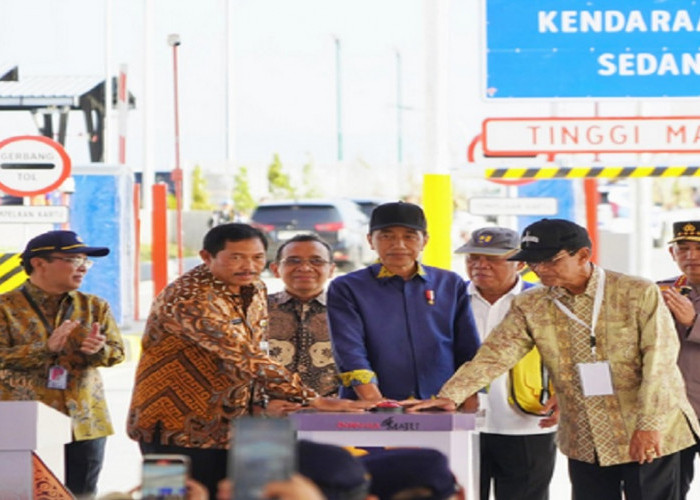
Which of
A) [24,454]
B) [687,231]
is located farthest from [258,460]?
[687,231]

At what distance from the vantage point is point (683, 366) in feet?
21.3

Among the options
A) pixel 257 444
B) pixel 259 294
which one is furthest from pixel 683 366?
pixel 257 444

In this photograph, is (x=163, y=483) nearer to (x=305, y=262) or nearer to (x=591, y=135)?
(x=305, y=262)

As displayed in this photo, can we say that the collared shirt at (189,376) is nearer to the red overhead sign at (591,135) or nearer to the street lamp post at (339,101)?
the red overhead sign at (591,135)

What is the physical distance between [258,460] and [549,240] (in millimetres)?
2824

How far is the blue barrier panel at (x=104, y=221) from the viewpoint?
618 inches

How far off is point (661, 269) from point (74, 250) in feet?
65.3

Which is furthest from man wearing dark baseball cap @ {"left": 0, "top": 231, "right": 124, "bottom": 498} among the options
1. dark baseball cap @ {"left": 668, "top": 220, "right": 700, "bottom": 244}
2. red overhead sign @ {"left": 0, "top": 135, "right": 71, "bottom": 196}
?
red overhead sign @ {"left": 0, "top": 135, "right": 71, "bottom": 196}

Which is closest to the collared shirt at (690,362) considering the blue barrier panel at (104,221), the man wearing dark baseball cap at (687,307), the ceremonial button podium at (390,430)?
the man wearing dark baseball cap at (687,307)

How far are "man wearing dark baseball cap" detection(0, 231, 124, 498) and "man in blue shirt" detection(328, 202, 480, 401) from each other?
1.14 meters

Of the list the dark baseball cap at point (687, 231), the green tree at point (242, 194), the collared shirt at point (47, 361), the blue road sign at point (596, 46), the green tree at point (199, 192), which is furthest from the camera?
the green tree at point (242, 194)

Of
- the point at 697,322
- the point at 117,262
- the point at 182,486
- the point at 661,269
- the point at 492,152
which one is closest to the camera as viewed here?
the point at 182,486

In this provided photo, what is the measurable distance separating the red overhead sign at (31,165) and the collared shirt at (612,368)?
22.9 feet

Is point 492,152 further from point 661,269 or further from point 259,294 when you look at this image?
point 661,269
